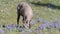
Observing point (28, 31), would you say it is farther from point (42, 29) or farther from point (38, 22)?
point (38, 22)

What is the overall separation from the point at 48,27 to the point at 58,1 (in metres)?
10.6

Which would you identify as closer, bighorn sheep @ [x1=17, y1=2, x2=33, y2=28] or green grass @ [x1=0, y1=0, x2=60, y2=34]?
bighorn sheep @ [x1=17, y1=2, x2=33, y2=28]

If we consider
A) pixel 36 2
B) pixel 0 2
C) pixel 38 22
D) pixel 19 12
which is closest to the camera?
pixel 19 12

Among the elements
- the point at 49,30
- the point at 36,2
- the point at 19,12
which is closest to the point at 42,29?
the point at 49,30

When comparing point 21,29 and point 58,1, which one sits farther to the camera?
point 58,1

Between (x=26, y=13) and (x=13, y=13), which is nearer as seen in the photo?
(x=26, y=13)

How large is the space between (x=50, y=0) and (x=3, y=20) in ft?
30.1

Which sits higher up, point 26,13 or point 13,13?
point 26,13

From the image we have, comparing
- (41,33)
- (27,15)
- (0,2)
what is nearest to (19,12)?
(27,15)

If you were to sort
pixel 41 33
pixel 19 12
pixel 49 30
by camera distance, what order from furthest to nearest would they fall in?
pixel 19 12
pixel 49 30
pixel 41 33

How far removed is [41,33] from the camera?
10.5 meters

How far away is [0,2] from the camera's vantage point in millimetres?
19812

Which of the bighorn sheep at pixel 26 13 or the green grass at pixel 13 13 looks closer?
the bighorn sheep at pixel 26 13

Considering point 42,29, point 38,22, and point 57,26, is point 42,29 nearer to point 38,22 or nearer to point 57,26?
point 57,26
